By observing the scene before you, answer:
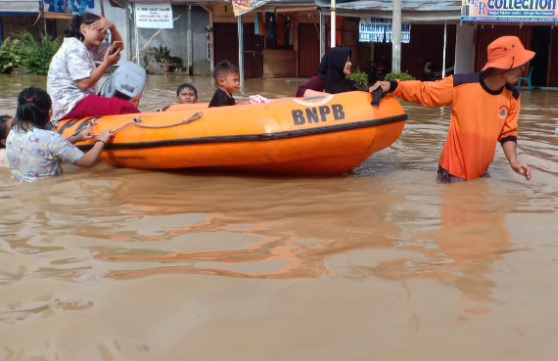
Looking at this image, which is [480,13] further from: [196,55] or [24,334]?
[24,334]

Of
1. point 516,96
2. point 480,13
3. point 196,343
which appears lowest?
point 196,343

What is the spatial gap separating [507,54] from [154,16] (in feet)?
54.1

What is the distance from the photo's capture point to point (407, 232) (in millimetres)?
→ 3209

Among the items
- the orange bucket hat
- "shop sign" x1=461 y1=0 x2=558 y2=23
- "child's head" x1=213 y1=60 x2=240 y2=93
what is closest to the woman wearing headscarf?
"child's head" x1=213 y1=60 x2=240 y2=93

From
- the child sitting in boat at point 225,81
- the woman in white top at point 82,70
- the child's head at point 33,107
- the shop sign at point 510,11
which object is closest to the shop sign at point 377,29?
the shop sign at point 510,11

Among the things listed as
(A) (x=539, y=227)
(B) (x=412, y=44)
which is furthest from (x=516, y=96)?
(B) (x=412, y=44)

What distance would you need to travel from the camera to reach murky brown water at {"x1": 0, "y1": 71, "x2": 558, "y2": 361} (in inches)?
79.0

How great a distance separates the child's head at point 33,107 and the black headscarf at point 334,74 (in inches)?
81.2

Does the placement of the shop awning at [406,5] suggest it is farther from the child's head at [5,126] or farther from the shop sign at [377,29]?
the child's head at [5,126]

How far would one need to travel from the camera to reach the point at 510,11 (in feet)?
41.3

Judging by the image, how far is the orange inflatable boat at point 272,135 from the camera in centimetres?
432

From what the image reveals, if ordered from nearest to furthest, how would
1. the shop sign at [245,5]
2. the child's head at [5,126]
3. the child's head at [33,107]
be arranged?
the child's head at [33,107]
the child's head at [5,126]
the shop sign at [245,5]

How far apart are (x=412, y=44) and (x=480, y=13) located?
4.41m

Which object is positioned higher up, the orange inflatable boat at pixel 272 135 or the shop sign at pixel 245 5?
the shop sign at pixel 245 5
